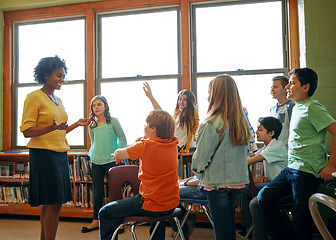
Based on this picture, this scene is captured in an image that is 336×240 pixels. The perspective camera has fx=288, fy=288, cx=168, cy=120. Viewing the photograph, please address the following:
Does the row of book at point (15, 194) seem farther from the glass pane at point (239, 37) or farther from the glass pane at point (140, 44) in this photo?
the glass pane at point (239, 37)

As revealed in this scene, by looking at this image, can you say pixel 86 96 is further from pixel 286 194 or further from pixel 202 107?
pixel 286 194

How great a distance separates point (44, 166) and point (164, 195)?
92 cm

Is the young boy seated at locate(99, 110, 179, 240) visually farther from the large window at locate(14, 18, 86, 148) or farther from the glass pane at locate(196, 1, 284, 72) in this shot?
the large window at locate(14, 18, 86, 148)

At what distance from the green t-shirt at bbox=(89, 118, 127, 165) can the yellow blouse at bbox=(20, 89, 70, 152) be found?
1.04 metres

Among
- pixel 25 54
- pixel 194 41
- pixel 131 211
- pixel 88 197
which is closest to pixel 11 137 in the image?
pixel 25 54

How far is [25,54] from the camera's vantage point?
14.7 ft

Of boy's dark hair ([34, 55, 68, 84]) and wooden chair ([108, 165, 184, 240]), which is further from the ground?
boy's dark hair ([34, 55, 68, 84])

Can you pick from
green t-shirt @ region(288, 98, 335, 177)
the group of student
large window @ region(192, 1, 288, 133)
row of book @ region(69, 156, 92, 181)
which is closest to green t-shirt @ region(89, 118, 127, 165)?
row of book @ region(69, 156, 92, 181)

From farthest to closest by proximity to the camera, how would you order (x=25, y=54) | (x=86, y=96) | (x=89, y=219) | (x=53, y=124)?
(x=25, y=54)
(x=86, y=96)
(x=89, y=219)
(x=53, y=124)

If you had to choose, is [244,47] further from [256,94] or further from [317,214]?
[317,214]

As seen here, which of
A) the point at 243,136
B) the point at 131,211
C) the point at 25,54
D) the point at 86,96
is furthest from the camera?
the point at 25,54

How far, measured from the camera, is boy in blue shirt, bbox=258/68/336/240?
187cm

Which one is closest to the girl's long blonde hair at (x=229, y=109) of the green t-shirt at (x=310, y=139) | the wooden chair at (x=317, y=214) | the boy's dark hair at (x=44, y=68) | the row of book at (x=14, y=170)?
the green t-shirt at (x=310, y=139)

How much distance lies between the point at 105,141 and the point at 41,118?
1161mm
